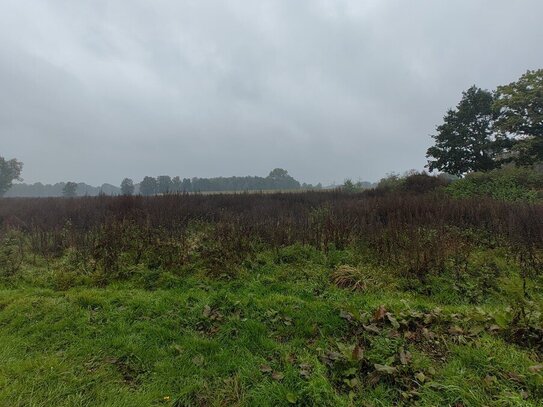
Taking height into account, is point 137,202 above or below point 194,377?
above

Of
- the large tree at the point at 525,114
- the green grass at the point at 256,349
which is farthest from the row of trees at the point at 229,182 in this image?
the green grass at the point at 256,349

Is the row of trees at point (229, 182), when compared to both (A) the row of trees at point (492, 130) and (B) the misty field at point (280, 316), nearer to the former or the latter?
(A) the row of trees at point (492, 130)

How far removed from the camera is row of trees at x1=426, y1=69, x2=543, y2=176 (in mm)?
15133

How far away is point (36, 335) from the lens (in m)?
3.34

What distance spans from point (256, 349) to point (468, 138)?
854 inches

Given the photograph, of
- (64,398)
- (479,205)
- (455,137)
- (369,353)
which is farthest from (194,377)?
(455,137)

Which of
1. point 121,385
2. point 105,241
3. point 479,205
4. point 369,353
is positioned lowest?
point 121,385

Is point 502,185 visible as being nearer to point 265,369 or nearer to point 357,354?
point 357,354

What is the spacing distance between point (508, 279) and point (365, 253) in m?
2.37

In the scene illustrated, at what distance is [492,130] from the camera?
59.0 feet

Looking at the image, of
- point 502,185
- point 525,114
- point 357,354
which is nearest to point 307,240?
point 357,354

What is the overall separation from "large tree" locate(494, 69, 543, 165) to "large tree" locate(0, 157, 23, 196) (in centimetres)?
7609

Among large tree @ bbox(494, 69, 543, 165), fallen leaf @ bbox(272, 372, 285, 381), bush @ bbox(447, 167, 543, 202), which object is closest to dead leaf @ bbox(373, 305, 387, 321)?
fallen leaf @ bbox(272, 372, 285, 381)

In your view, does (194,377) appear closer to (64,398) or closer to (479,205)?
(64,398)
